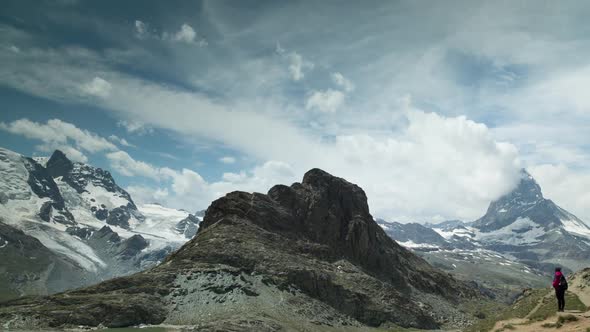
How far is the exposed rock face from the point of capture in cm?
11550

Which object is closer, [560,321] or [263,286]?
[560,321]

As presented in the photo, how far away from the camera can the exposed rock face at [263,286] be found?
379 feet

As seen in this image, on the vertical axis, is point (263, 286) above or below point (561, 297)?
below

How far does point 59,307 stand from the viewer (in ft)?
365

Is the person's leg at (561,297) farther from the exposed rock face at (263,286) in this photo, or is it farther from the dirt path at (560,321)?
the exposed rock face at (263,286)

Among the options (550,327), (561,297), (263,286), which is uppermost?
(561,297)

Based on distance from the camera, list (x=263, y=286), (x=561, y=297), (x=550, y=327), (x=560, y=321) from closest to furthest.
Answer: (x=560, y=321) < (x=550, y=327) < (x=561, y=297) < (x=263, y=286)

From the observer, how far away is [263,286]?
5492 inches

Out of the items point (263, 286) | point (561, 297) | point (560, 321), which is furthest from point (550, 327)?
point (263, 286)

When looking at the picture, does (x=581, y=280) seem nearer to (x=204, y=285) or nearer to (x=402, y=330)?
(x=402, y=330)

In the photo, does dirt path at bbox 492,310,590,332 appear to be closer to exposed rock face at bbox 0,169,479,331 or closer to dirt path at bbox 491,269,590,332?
dirt path at bbox 491,269,590,332

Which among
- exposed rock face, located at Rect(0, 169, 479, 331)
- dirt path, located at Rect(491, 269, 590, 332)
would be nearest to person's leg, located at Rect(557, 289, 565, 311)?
dirt path, located at Rect(491, 269, 590, 332)

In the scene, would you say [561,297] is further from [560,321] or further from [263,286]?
[263,286]

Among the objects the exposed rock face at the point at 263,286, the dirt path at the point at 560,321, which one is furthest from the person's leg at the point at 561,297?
the exposed rock face at the point at 263,286
